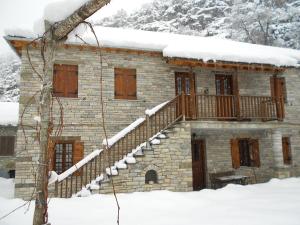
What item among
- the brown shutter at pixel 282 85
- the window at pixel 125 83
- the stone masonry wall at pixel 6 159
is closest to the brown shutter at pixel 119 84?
the window at pixel 125 83

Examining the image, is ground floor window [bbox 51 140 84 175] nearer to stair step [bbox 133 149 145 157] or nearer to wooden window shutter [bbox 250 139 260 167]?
stair step [bbox 133 149 145 157]

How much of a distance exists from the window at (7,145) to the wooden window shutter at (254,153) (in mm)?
14421

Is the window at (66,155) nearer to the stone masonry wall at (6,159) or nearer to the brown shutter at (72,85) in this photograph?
the brown shutter at (72,85)

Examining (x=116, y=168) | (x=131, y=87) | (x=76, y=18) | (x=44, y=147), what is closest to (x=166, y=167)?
(x=116, y=168)

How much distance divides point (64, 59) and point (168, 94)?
4397mm

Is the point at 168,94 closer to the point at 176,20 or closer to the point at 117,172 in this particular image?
the point at 117,172

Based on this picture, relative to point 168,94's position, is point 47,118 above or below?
below

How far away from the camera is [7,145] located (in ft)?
57.6

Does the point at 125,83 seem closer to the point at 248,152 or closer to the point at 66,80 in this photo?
the point at 66,80

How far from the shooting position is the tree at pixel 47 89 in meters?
3.12

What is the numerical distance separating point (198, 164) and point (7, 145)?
41.2 ft

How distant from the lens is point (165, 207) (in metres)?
6.86

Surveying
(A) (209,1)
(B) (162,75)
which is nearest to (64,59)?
(B) (162,75)

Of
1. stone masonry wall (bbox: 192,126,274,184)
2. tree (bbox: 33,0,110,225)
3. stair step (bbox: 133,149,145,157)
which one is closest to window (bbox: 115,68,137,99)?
stair step (bbox: 133,149,145,157)
